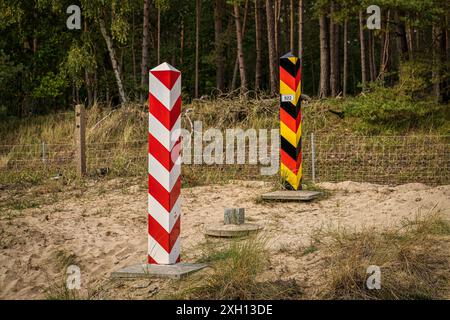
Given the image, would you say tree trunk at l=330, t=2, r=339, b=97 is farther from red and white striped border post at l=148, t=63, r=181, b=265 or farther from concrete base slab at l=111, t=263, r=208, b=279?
concrete base slab at l=111, t=263, r=208, b=279

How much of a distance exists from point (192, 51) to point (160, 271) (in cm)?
4051

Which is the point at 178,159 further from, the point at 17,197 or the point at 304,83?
the point at 304,83

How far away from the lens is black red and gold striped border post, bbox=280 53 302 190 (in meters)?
11.0

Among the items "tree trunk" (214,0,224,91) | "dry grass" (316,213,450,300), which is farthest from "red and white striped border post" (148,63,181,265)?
"tree trunk" (214,0,224,91)

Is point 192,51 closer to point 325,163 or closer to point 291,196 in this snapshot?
point 325,163

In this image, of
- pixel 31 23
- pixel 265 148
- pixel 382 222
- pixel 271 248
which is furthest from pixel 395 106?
pixel 31 23

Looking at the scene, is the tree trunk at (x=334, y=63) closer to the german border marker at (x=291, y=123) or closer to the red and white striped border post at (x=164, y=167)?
the german border marker at (x=291, y=123)

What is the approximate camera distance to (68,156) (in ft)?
58.1

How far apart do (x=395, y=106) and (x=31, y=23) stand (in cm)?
1550

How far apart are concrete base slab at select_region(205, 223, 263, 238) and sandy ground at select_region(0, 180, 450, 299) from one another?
0.56 ft

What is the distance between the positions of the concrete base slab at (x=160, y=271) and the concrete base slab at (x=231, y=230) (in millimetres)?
1755

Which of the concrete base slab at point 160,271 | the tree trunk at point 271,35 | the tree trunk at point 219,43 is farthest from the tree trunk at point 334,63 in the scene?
the concrete base slab at point 160,271

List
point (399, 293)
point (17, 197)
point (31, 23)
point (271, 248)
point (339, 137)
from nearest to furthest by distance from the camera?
point (399, 293)
point (271, 248)
point (17, 197)
point (339, 137)
point (31, 23)

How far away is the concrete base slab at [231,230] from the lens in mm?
8094
